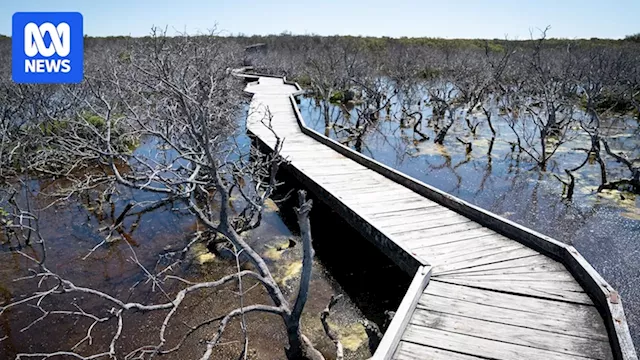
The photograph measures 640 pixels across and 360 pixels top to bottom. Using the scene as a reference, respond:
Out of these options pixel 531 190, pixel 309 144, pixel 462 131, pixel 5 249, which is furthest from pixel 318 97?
pixel 5 249

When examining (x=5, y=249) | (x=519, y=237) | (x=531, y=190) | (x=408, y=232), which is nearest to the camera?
(x=519, y=237)

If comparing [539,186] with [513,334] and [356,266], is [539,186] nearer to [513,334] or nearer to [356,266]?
[356,266]

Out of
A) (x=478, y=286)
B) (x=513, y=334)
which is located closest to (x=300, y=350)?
(x=478, y=286)

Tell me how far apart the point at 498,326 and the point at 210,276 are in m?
4.85

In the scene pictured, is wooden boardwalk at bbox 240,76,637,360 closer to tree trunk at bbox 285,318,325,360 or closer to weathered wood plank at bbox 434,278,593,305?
weathered wood plank at bbox 434,278,593,305

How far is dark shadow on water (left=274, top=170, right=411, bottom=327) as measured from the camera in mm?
6719

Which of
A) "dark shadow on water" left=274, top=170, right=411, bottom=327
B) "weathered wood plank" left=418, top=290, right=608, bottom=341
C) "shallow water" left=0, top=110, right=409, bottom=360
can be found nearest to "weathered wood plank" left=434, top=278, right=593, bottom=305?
"weathered wood plank" left=418, top=290, right=608, bottom=341

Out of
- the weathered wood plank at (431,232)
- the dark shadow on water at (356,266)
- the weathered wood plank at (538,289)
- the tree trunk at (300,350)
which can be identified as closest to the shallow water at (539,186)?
the weathered wood plank at (538,289)

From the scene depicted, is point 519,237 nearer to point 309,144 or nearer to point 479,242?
point 479,242

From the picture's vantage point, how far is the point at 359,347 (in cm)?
558

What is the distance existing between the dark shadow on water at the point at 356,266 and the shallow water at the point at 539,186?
3.34 metres

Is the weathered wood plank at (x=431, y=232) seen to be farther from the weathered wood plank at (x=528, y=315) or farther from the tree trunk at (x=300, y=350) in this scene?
the tree trunk at (x=300, y=350)

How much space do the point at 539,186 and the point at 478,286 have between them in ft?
26.2

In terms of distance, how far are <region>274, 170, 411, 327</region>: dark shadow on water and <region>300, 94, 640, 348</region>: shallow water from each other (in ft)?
11.0
